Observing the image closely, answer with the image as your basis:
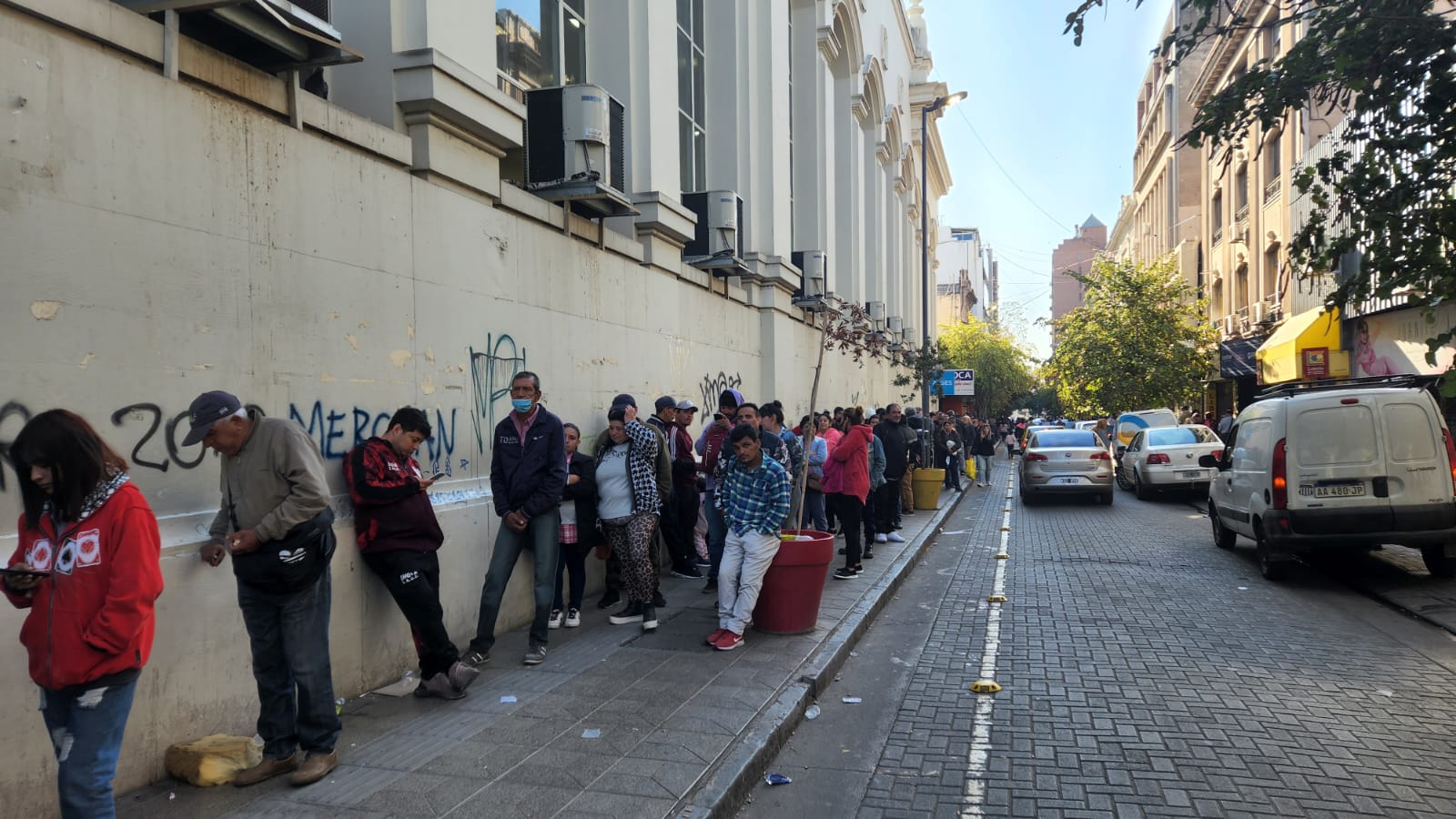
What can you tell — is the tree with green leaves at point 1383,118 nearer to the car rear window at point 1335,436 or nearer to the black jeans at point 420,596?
the car rear window at point 1335,436

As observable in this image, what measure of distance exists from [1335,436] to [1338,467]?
1.02ft

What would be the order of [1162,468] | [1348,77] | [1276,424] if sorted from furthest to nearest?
[1162,468]
[1276,424]
[1348,77]

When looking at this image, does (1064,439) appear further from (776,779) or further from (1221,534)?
(776,779)

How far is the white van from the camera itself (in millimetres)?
9047

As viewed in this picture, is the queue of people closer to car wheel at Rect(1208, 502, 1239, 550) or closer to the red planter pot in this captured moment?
the red planter pot

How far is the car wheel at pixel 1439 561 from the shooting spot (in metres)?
9.36

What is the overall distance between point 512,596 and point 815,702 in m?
2.57

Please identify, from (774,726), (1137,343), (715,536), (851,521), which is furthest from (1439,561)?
(1137,343)

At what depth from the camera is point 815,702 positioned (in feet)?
19.7

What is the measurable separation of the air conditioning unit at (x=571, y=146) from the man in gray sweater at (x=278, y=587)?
13.5 ft

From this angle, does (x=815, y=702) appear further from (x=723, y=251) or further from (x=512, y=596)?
(x=723, y=251)

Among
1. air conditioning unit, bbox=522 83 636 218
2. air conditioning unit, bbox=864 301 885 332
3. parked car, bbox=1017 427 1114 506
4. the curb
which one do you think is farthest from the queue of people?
air conditioning unit, bbox=864 301 885 332

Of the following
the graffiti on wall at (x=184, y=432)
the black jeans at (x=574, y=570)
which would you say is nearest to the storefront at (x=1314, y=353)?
the black jeans at (x=574, y=570)

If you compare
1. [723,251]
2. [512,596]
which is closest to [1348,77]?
[512,596]
